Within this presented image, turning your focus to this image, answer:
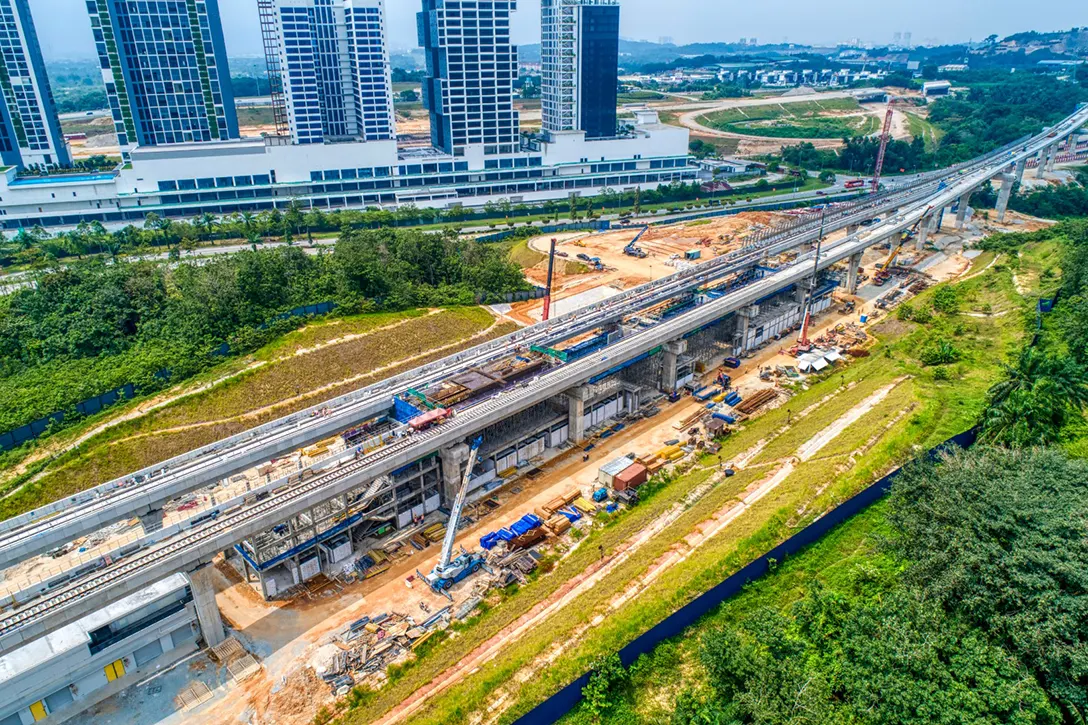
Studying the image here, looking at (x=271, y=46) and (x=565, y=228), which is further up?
(x=271, y=46)

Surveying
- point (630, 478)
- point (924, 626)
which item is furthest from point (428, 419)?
point (924, 626)

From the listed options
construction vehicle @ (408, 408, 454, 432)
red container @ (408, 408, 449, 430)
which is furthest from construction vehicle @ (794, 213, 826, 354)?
red container @ (408, 408, 449, 430)

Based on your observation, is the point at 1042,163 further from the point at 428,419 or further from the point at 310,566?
the point at 310,566

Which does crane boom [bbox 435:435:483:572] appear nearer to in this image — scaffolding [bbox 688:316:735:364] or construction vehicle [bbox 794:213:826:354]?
scaffolding [bbox 688:316:735:364]

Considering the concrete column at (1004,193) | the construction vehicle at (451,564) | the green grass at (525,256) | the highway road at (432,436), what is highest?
the concrete column at (1004,193)

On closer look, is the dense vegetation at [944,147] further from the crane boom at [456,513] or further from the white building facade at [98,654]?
the white building facade at [98,654]

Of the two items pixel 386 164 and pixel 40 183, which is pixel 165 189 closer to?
pixel 40 183

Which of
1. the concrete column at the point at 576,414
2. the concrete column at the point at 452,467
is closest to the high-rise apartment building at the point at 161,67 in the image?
the concrete column at the point at 576,414
